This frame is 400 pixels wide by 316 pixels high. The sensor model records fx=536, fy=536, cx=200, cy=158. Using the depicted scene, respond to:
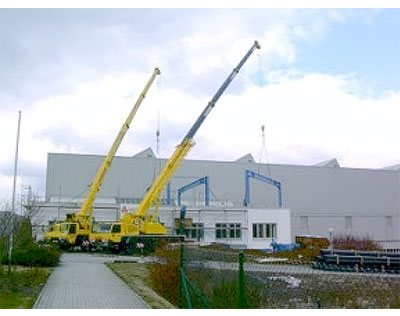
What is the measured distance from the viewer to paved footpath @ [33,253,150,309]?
11.2m

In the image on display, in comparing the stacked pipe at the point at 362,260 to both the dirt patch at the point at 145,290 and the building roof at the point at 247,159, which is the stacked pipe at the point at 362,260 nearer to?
the dirt patch at the point at 145,290

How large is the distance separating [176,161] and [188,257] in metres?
22.4

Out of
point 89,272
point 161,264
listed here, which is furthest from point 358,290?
point 89,272

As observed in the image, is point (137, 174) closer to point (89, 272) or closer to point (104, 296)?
point (89, 272)

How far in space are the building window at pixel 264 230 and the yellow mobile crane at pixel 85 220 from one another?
51.5ft

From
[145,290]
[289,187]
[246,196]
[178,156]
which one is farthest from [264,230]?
[145,290]

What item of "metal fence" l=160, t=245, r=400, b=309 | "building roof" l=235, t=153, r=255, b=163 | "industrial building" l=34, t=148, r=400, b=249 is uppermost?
"building roof" l=235, t=153, r=255, b=163

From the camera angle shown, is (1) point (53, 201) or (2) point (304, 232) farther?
(2) point (304, 232)

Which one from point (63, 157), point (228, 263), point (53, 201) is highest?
point (63, 157)

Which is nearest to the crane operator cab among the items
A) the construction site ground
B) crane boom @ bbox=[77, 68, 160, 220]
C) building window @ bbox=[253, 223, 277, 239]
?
crane boom @ bbox=[77, 68, 160, 220]

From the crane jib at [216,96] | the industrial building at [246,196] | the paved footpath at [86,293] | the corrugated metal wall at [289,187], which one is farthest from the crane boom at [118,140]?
the paved footpath at [86,293]

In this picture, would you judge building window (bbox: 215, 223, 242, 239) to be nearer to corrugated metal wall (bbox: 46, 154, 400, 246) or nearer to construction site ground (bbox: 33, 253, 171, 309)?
corrugated metal wall (bbox: 46, 154, 400, 246)

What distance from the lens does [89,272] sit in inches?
786

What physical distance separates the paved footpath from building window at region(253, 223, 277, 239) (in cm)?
2920
